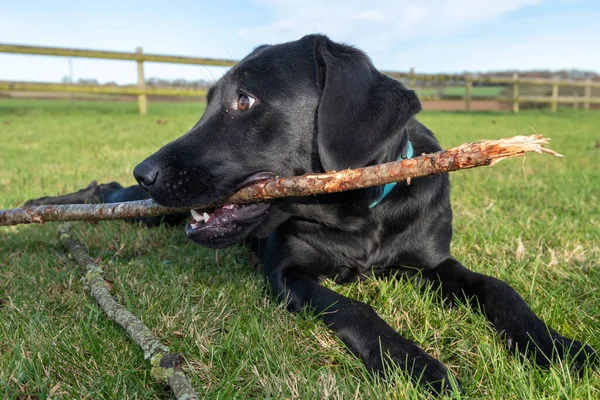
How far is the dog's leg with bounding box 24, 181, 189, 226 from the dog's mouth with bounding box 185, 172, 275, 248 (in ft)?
5.12

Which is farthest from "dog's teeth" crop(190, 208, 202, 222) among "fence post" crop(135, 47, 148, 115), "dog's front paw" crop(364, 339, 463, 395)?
"fence post" crop(135, 47, 148, 115)

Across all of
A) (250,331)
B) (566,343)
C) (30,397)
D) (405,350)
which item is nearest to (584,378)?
(566,343)

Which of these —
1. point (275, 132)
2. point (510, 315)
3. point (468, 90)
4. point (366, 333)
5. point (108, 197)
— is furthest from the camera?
point (468, 90)

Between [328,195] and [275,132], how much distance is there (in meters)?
0.40

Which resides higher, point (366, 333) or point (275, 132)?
point (275, 132)

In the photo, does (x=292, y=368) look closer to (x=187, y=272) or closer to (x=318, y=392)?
(x=318, y=392)

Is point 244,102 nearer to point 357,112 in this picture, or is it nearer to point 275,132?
point 275,132

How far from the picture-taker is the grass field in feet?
5.58

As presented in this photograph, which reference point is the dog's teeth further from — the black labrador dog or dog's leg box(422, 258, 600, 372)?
dog's leg box(422, 258, 600, 372)

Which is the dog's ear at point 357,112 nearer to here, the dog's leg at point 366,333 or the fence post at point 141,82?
the dog's leg at point 366,333

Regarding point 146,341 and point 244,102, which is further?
point 244,102

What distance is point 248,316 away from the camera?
2.25 m

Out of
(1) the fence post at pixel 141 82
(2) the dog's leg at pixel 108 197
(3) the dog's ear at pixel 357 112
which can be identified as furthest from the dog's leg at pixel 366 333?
(1) the fence post at pixel 141 82

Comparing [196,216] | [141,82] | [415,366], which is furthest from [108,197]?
[141,82]
